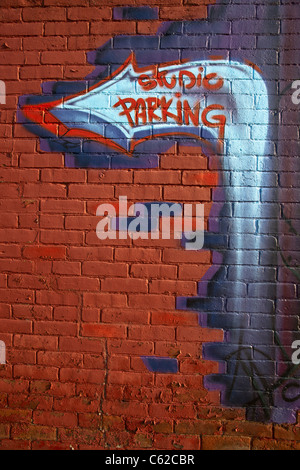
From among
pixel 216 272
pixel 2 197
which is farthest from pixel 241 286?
pixel 2 197

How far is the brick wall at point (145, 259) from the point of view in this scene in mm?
2227

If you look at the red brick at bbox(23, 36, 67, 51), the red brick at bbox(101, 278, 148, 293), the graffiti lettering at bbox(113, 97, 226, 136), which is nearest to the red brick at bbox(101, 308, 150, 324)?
the red brick at bbox(101, 278, 148, 293)

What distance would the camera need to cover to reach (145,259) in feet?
7.48

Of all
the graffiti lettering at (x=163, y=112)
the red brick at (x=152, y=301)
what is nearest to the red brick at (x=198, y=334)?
the red brick at (x=152, y=301)

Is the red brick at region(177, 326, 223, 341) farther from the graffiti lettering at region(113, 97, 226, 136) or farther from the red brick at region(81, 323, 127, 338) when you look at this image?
the graffiti lettering at region(113, 97, 226, 136)

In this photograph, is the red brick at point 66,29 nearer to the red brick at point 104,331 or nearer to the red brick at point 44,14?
the red brick at point 44,14

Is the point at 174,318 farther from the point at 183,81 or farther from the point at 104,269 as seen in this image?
the point at 183,81

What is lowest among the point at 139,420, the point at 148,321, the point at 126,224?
the point at 139,420

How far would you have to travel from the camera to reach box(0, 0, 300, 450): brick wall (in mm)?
2227

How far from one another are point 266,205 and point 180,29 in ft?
3.82

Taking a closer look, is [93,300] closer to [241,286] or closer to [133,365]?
[133,365]

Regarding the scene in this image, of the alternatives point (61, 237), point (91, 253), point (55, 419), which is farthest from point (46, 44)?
point (55, 419)

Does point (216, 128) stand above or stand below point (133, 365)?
above

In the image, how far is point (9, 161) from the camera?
2.35 metres
